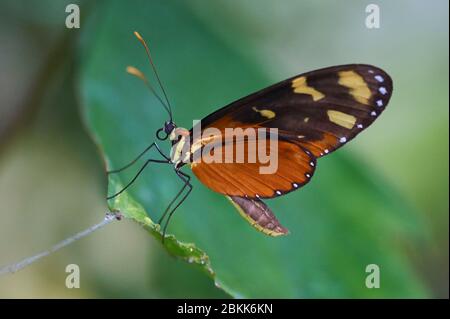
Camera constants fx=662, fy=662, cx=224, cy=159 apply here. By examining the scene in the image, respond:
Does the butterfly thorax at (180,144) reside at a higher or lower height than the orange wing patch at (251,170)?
higher

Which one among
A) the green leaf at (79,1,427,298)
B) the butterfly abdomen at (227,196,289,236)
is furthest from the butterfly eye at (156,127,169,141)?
the butterfly abdomen at (227,196,289,236)

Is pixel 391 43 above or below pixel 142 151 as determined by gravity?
above

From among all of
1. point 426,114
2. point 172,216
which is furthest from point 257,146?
point 426,114

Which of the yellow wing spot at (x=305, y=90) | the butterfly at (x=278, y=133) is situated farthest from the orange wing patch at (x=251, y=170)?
the yellow wing spot at (x=305, y=90)

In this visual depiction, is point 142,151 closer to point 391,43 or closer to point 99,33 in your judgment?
point 99,33

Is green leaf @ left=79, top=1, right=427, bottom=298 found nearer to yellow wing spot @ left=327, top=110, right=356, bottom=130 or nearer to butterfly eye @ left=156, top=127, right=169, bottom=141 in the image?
butterfly eye @ left=156, top=127, right=169, bottom=141

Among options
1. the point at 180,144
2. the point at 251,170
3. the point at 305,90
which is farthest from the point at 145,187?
the point at 305,90

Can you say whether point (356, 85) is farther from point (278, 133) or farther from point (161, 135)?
point (161, 135)

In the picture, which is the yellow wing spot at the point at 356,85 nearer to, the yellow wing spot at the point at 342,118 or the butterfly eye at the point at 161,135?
the yellow wing spot at the point at 342,118
